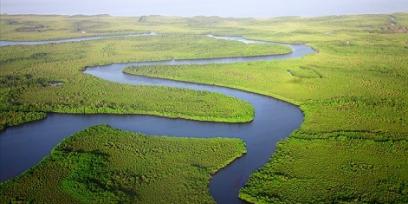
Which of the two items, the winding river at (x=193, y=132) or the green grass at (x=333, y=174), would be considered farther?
the winding river at (x=193, y=132)

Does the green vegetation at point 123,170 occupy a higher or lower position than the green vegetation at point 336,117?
lower

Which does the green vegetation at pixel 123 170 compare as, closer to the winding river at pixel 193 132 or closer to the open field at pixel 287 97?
the open field at pixel 287 97

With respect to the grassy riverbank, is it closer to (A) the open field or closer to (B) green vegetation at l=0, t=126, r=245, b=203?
(A) the open field

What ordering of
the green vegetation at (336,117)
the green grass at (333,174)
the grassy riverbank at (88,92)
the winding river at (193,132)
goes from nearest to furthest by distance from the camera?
the green grass at (333,174)
the green vegetation at (336,117)
the winding river at (193,132)
the grassy riverbank at (88,92)

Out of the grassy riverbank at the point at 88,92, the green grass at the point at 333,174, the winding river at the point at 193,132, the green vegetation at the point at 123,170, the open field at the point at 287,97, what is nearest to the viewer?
the green grass at the point at 333,174

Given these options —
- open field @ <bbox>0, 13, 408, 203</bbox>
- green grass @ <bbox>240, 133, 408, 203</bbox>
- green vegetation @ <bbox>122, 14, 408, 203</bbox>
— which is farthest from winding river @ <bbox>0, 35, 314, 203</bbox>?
green grass @ <bbox>240, 133, 408, 203</bbox>

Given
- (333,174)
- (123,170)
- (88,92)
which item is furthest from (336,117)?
(88,92)

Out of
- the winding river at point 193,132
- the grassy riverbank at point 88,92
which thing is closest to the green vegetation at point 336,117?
the winding river at point 193,132

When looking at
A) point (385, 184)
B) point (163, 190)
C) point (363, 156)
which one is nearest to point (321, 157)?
point (363, 156)
